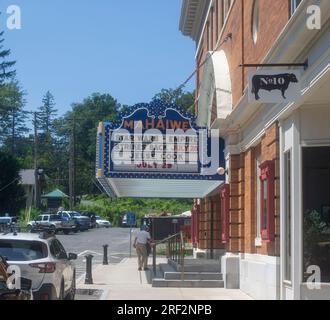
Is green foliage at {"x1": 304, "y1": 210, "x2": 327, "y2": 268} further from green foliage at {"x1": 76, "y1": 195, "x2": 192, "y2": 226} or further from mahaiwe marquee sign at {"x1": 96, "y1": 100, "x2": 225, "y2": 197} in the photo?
green foliage at {"x1": 76, "y1": 195, "x2": 192, "y2": 226}

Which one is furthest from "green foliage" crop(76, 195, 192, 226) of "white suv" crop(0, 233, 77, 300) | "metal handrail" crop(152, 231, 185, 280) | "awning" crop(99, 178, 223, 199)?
"white suv" crop(0, 233, 77, 300)

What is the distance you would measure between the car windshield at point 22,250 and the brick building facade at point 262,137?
4.44 meters

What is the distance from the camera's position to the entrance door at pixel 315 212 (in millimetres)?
12797

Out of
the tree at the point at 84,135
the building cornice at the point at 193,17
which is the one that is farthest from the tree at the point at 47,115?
the building cornice at the point at 193,17

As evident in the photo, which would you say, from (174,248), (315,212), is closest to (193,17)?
(174,248)

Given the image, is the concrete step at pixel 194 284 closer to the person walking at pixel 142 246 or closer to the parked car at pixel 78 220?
the person walking at pixel 142 246

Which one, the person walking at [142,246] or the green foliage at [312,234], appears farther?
the person walking at [142,246]

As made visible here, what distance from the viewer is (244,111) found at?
16969 mm

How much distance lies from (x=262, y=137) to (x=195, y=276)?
18.0 ft

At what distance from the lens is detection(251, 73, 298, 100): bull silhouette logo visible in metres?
11.6

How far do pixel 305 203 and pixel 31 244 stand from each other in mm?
4982

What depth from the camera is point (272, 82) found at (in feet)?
38.3
